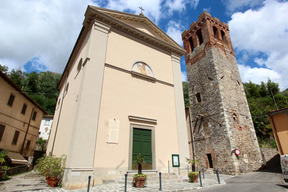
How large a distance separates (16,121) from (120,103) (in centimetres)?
1088

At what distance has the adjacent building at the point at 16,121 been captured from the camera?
12.2 m

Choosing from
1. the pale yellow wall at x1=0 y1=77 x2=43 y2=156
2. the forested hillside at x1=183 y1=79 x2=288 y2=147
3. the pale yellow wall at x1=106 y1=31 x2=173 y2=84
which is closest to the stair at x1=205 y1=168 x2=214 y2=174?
the pale yellow wall at x1=106 y1=31 x2=173 y2=84

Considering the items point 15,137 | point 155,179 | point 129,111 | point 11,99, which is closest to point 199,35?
point 129,111

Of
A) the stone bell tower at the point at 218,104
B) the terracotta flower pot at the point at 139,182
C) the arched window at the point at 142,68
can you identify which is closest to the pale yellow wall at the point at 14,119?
the arched window at the point at 142,68

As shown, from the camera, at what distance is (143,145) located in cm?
859

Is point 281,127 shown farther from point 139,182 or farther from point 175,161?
point 139,182

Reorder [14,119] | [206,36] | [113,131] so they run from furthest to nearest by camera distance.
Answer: [206,36]
[14,119]
[113,131]

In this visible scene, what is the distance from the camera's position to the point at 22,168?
479 inches

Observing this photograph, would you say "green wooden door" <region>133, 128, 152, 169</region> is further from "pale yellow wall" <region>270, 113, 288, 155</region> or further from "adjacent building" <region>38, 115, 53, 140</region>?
"adjacent building" <region>38, 115, 53, 140</region>

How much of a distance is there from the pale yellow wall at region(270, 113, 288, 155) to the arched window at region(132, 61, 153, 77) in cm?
1109

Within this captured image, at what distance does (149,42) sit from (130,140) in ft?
22.1

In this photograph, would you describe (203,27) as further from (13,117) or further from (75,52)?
(13,117)

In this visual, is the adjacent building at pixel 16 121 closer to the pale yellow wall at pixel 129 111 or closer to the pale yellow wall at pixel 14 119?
the pale yellow wall at pixel 14 119

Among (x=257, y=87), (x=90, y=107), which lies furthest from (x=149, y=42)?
(x=257, y=87)
